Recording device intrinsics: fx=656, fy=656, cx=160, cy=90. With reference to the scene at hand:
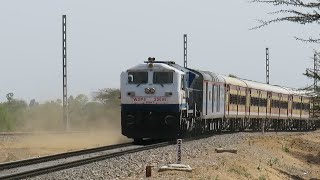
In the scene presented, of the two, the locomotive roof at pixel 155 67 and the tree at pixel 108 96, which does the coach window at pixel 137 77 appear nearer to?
the locomotive roof at pixel 155 67

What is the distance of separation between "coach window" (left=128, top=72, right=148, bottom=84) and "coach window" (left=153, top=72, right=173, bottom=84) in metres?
0.36

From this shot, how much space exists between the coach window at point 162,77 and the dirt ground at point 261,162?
3630 millimetres

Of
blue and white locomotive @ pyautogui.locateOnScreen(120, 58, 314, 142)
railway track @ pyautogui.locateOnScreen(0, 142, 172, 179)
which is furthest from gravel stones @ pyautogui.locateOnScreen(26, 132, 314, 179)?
blue and white locomotive @ pyautogui.locateOnScreen(120, 58, 314, 142)

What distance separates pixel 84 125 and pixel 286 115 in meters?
18.3

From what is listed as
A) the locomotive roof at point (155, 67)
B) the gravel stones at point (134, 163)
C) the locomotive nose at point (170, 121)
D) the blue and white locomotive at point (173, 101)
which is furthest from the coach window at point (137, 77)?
the gravel stones at point (134, 163)

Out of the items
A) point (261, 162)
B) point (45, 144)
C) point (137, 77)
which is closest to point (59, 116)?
point (45, 144)

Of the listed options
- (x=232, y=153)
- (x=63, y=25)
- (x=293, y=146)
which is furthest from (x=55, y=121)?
(x=232, y=153)

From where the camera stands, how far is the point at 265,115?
4609 cm

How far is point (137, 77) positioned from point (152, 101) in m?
1.27

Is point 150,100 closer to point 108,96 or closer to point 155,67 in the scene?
point 155,67

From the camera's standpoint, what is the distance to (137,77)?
2589 centimetres

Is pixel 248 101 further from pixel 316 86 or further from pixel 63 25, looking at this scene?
pixel 316 86

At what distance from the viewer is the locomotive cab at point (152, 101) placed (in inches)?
985

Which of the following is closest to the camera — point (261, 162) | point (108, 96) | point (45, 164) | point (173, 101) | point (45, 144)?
point (45, 164)
